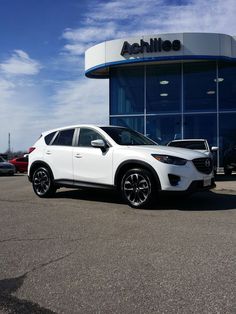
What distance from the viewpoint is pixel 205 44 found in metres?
22.1

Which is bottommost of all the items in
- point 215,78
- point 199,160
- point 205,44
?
point 199,160

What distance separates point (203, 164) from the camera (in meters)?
9.20

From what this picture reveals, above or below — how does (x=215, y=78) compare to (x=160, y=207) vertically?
above

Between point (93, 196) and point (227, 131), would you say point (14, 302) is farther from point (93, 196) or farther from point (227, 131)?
point (227, 131)

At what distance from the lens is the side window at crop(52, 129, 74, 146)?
34.7 ft

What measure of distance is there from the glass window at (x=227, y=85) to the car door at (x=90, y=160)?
13953mm

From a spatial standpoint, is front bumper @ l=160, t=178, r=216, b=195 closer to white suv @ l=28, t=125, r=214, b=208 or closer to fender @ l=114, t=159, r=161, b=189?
white suv @ l=28, t=125, r=214, b=208

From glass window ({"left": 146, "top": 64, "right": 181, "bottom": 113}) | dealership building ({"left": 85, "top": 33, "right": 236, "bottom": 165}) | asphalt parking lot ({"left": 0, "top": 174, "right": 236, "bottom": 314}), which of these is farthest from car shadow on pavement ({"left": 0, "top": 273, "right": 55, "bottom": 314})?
glass window ({"left": 146, "top": 64, "right": 181, "bottom": 113})

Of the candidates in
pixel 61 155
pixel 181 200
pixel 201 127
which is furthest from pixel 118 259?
pixel 201 127

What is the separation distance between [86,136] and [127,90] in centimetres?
1421

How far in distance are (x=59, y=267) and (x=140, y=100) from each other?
19.2 meters

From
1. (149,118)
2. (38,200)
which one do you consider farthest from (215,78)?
(38,200)

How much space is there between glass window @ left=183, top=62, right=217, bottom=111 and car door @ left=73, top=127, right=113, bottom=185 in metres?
13.7

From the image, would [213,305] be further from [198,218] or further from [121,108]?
[121,108]
